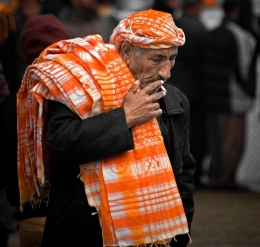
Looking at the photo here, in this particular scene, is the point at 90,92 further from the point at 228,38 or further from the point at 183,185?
the point at 228,38

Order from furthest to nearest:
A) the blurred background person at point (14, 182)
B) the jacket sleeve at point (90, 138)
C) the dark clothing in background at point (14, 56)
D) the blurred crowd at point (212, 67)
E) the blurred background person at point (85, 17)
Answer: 1. the blurred crowd at point (212, 67)
2. the blurred background person at point (85, 17)
3. the dark clothing in background at point (14, 56)
4. the blurred background person at point (14, 182)
5. the jacket sleeve at point (90, 138)

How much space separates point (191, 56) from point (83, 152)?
18.2 feet

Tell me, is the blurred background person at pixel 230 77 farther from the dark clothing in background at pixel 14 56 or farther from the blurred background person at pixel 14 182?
the blurred background person at pixel 14 182

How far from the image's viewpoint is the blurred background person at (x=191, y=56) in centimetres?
834

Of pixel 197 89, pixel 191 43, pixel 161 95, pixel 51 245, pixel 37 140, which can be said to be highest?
pixel 161 95

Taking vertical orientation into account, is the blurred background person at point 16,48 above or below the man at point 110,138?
below

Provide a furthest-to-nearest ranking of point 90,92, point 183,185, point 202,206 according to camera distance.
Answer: point 202,206
point 183,185
point 90,92

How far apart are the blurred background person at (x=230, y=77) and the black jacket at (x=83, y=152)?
499 cm

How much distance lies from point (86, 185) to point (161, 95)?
0.54m

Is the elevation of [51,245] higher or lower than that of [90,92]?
lower

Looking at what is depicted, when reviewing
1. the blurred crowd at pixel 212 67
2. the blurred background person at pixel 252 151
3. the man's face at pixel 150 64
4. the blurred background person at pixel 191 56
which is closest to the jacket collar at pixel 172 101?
the man's face at pixel 150 64

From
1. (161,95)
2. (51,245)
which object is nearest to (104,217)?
(51,245)

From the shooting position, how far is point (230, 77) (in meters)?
8.59

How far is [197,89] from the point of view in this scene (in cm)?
865
